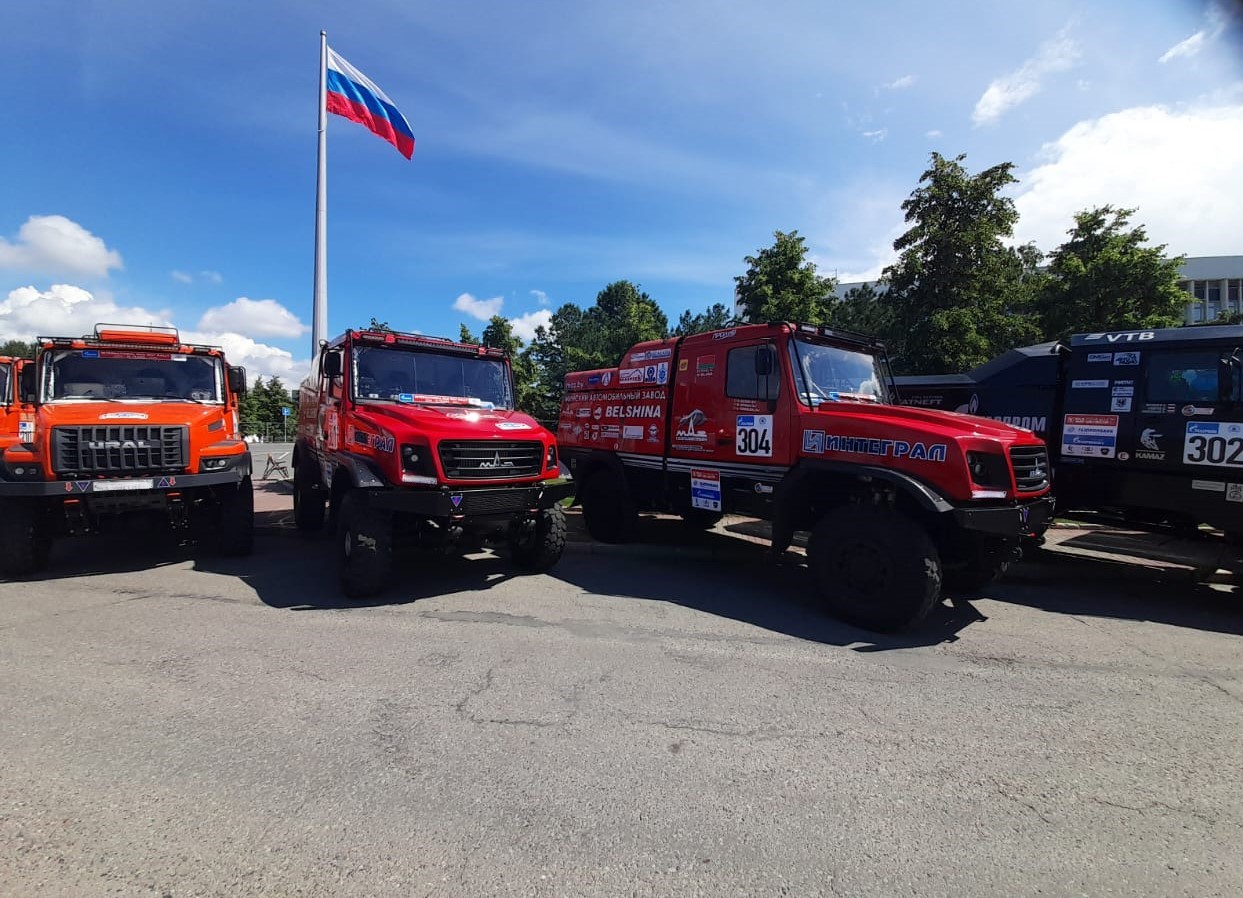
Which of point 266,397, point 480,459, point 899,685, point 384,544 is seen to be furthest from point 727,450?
point 266,397

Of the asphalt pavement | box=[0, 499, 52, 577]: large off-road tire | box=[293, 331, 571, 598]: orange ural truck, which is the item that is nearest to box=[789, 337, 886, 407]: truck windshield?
the asphalt pavement

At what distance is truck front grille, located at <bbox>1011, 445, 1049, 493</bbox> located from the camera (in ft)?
17.1

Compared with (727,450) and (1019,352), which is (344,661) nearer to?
(727,450)

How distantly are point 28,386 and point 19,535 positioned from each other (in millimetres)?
1764

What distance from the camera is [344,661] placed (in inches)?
170

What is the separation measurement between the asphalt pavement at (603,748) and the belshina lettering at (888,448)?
4.91ft

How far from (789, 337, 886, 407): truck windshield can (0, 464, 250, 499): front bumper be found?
246 inches

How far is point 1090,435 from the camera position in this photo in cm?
709

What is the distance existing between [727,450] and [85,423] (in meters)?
6.58

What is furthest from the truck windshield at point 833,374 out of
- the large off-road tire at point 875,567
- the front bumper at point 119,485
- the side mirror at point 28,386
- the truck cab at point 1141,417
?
the side mirror at point 28,386

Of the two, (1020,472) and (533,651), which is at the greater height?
(1020,472)

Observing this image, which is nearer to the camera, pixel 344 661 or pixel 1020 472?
pixel 344 661

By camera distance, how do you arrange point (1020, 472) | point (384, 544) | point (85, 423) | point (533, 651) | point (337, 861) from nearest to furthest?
point (337, 861) < point (533, 651) < point (1020, 472) < point (384, 544) < point (85, 423)

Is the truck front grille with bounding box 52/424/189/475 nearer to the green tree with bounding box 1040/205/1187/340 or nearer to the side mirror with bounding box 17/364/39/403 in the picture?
the side mirror with bounding box 17/364/39/403
